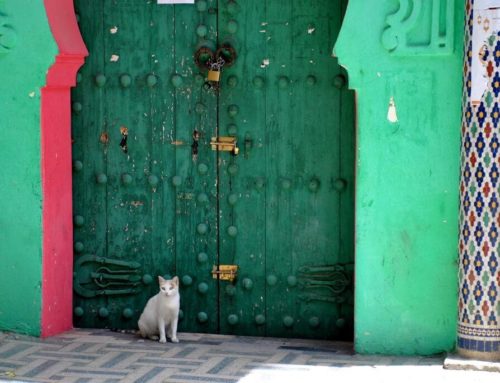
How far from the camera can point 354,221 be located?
7.12 meters

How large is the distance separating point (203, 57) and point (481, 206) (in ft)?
6.16

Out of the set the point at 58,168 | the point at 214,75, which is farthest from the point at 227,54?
the point at 58,168

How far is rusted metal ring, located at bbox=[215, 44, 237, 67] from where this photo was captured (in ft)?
23.8

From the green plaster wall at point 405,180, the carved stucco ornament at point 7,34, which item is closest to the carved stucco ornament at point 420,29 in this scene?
the green plaster wall at point 405,180

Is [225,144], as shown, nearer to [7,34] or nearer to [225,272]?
[225,272]

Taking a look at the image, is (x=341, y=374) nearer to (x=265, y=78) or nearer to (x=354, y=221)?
(x=354, y=221)

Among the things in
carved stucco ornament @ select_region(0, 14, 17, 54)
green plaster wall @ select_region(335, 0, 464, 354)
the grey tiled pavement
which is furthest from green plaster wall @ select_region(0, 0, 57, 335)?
green plaster wall @ select_region(335, 0, 464, 354)

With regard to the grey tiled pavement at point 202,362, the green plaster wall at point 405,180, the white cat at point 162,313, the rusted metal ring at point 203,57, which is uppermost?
the rusted metal ring at point 203,57

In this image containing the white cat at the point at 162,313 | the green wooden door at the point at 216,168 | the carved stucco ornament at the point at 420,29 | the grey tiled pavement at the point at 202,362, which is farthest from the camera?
the green wooden door at the point at 216,168

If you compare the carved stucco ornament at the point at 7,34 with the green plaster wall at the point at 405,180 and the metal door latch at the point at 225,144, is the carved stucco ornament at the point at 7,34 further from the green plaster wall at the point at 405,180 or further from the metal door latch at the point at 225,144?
the green plaster wall at the point at 405,180

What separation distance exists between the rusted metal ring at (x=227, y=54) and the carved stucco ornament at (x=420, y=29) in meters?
1.01

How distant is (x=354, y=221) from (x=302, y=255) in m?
0.39

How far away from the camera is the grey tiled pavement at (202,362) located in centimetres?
637

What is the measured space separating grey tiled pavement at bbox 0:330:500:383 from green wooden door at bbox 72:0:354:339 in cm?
28
